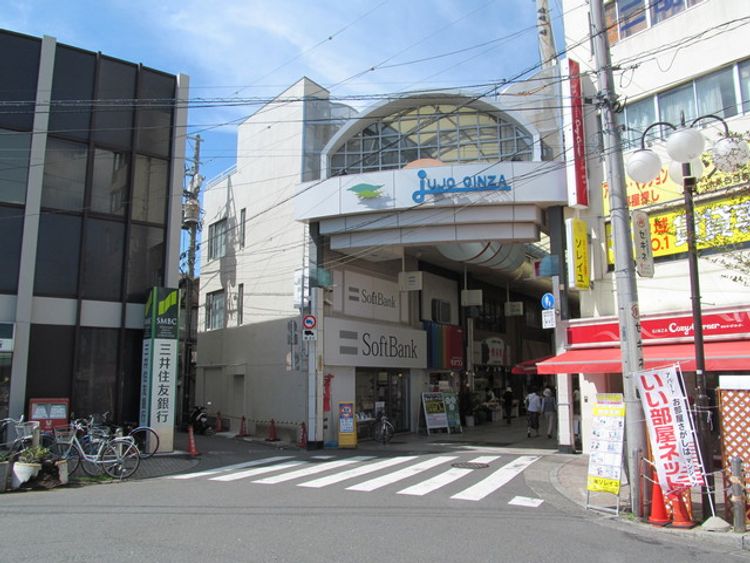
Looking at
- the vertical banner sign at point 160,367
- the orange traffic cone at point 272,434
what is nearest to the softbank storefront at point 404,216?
the orange traffic cone at point 272,434

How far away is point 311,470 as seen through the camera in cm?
1343

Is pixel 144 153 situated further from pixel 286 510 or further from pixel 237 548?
pixel 237 548

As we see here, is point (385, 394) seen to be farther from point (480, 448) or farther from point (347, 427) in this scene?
point (480, 448)

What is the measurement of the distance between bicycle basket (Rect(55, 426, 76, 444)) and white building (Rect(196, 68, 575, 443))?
6.81 metres

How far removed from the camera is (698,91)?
14.8 meters

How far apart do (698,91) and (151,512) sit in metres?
15.2

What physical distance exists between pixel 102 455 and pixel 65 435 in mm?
1398

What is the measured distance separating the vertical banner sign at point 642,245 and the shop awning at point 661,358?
3.28m

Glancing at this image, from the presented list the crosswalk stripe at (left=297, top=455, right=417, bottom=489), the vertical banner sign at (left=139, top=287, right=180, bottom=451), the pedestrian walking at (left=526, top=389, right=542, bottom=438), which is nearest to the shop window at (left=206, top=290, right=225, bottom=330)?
the vertical banner sign at (left=139, top=287, right=180, bottom=451)

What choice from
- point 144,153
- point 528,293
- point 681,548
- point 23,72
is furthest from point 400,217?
point 528,293

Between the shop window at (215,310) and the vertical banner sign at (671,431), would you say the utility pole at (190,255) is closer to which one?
the shop window at (215,310)

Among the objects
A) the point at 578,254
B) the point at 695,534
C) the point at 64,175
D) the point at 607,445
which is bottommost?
the point at 695,534

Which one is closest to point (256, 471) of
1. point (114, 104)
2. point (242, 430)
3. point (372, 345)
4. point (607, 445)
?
point (607, 445)

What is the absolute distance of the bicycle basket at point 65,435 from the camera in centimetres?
1241
